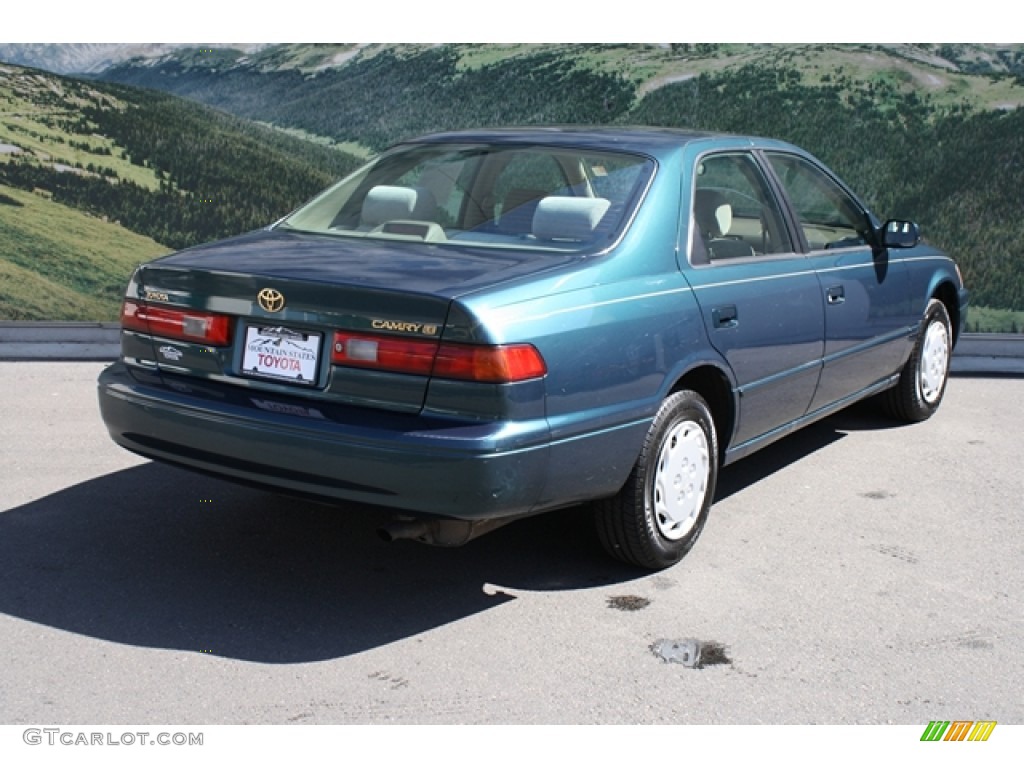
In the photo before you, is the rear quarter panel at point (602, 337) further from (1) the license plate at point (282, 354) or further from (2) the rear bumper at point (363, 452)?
(1) the license plate at point (282, 354)

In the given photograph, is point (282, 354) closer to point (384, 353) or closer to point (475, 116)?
point (384, 353)

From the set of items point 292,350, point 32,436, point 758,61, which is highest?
point 758,61

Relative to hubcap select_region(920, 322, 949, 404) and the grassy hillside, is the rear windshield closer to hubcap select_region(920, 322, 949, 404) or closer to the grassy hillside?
hubcap select_region(920, 322, 949, 404)

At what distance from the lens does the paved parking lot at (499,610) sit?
365 cm

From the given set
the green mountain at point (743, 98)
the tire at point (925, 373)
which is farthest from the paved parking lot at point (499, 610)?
the green mountain at point (743, 98)

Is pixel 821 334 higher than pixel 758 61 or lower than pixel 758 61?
lower

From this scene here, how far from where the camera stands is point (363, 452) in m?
3.89

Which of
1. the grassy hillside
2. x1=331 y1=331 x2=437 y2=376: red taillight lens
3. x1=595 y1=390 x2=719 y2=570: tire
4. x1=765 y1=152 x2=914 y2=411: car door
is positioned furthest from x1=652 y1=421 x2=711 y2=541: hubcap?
the grassy hillside

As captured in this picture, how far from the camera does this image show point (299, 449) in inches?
157

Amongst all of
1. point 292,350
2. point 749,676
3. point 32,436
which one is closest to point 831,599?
point 749,676

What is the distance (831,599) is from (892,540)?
0.81 metres

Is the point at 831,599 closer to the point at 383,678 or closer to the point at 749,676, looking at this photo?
the point at 749,676

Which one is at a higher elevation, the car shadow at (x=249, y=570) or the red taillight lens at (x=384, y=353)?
the red taillight lens at (x=384, y=353)

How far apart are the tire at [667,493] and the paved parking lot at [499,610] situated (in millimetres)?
134
